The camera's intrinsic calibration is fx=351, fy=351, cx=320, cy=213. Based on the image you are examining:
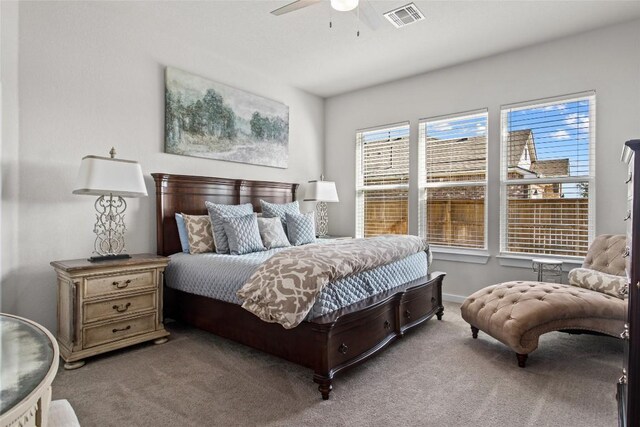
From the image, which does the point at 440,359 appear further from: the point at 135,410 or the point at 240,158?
the point at 240,158

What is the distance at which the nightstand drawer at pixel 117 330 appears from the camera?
2559 millimetres

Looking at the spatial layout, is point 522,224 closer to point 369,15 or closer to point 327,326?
point 369,15

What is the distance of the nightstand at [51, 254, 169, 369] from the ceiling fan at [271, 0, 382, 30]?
2.19 meters

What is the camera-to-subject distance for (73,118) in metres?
2.98

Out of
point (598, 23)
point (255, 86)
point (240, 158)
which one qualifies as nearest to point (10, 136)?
point (240, 158)

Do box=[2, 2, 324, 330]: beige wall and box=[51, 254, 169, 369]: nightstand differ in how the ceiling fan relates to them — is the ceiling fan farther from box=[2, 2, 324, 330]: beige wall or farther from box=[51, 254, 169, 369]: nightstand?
box=[51, 254, 169, 369]: nightstand

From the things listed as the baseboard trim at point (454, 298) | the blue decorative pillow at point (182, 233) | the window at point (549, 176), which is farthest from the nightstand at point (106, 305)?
the window at point (549, 176)

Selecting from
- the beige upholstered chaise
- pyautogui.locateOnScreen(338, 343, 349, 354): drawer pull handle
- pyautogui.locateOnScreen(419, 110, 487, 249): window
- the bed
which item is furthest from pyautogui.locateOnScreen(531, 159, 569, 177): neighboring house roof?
pyautogui.locateOnScreen(338, 343, 349, 354): drawer pull handle

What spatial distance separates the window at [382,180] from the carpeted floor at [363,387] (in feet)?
7.50

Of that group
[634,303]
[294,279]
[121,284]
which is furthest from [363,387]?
[121,284]

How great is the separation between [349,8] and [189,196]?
2.42 meters

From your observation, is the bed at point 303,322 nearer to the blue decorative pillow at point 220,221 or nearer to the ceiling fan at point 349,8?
the blue decorative pillow at point 220,221

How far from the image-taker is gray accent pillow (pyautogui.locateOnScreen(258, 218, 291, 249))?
3572 mm

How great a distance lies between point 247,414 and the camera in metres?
1.91
